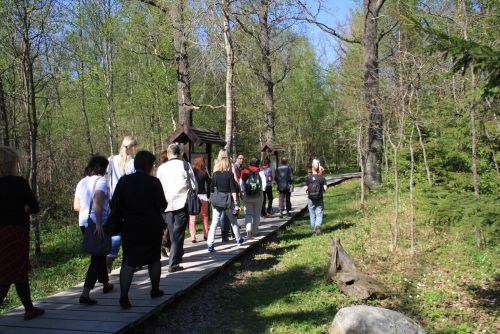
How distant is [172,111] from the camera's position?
29.2 metres

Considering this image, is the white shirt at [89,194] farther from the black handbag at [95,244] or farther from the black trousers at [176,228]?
the black trousers at [176,228]

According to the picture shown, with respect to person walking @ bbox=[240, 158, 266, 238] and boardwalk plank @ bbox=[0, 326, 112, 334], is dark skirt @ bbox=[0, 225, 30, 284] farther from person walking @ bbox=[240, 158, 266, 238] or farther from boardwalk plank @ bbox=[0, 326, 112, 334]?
person walking @ bbox=[240, 158, 266, 238]

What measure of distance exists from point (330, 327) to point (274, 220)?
7771 millimetres

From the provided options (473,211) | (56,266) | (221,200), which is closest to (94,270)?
(221,200)

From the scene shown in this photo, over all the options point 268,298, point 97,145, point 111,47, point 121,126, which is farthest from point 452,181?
point 121,126

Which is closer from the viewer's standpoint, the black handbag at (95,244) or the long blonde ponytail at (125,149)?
the black handbag at (95,244)

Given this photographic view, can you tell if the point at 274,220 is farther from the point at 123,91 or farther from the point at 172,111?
the point at 123,91

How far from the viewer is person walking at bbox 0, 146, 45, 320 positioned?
14.2 ft

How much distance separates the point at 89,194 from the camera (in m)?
5.37

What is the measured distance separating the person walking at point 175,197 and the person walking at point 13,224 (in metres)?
2.31

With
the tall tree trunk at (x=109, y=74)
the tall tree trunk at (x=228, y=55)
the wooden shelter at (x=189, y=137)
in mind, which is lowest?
the wooden shelter at (x=189, y=137)

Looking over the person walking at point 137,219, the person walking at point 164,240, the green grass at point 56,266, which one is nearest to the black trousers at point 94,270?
the person walking at point 137,219

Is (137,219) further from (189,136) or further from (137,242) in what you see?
(189,136)

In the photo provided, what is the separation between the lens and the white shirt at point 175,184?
6613mm
